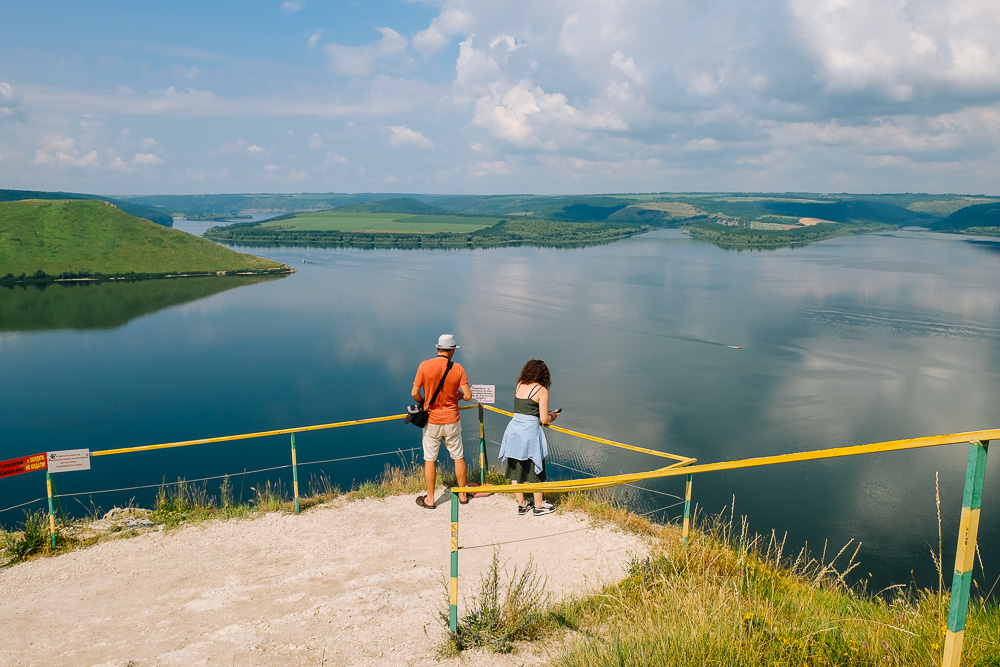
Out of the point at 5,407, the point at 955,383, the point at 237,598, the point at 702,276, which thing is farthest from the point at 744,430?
the point at 702,276

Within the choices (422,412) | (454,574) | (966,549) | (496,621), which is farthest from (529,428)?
(966,549)

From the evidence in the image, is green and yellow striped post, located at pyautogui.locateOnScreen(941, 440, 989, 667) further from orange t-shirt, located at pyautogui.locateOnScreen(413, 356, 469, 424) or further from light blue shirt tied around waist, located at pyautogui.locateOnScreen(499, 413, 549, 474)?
orange t-shirt, located at pyautogui.locateOnScreen(413, 356, 469, 424)

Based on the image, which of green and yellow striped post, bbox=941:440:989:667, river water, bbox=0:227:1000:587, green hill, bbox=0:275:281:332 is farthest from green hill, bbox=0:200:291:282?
green and yellow striped post, bbox=941:440:989:667

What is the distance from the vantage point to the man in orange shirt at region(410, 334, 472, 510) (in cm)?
665

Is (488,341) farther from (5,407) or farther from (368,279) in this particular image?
(368,279)

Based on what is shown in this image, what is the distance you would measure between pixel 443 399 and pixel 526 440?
0.99 meters

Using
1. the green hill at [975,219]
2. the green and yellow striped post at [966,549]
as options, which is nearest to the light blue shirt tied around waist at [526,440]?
the green and yellow striped post at [966,549]

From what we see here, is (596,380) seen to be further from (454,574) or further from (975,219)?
(975,219)

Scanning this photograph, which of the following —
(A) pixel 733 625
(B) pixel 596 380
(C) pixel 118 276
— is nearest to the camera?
(A) pixel 733 625

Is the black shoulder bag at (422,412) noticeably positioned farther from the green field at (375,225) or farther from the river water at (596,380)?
the green field at (375,225)

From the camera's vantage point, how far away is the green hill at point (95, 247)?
7494 cm

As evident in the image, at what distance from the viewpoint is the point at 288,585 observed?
536 cm

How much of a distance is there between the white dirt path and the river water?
478 centimetres

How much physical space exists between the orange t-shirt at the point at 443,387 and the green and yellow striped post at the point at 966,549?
4654 millimetres
